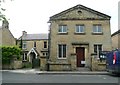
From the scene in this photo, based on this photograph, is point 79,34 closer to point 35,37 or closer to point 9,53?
point 9,53

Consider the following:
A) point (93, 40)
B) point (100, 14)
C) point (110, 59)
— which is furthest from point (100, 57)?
point (110, 59)

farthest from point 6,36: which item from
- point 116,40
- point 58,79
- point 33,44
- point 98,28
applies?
point 58,79

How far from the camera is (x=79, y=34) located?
4584 cm

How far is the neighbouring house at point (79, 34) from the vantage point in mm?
45500

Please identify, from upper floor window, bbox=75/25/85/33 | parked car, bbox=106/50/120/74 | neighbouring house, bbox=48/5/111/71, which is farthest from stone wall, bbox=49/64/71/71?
parked car, bbox=106/50/120/74

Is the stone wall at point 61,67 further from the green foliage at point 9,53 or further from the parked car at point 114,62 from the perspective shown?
the green foliage at point 9,53

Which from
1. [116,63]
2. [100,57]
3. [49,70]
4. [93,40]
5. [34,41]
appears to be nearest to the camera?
[116,63]

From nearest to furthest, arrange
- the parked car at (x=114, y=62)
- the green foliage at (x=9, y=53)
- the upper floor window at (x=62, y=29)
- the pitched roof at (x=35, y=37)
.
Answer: the parked car at (x=114, y=62) < the upper floor window at (x=62, y=29) < the green foliage at (x=9, y=53) < the pitched roof at (x=35, y=37)

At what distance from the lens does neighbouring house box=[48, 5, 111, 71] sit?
4550 cm

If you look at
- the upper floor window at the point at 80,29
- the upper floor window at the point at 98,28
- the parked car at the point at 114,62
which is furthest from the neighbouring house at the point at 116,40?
the parked car at the point at 114,62

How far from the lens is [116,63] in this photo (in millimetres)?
28250

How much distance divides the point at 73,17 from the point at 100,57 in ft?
22.6

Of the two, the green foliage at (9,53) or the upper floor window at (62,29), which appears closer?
the upper floor window at (62,29)

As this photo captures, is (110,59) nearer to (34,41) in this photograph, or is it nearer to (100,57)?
(100,57)
